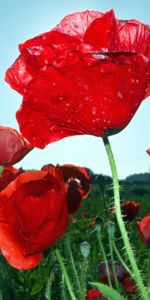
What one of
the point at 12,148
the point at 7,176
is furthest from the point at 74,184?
the point at 12,148

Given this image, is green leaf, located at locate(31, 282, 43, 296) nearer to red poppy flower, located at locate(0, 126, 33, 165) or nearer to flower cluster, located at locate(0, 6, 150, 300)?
red poppy flower, located at locate(0, 126, 33, 165)

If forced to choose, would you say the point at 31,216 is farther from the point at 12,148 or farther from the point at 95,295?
the point at 95,295

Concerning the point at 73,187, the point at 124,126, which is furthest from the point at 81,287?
the point at 124,126

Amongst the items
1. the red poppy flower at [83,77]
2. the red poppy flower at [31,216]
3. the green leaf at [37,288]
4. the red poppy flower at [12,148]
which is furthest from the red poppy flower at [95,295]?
the red poppy flower at [83,77]

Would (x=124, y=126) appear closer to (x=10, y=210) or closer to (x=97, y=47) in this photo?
(x=97, y=47)

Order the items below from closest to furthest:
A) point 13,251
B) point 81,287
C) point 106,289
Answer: point 106,289, point 13,251, point 81,287

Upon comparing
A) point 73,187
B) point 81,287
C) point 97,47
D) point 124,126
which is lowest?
point 81,287

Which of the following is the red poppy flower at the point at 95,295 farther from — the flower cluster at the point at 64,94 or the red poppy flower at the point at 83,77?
the red poppy flower at the point at 83,77

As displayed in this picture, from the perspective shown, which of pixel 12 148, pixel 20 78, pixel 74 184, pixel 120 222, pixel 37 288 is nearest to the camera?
pixel 120 222
